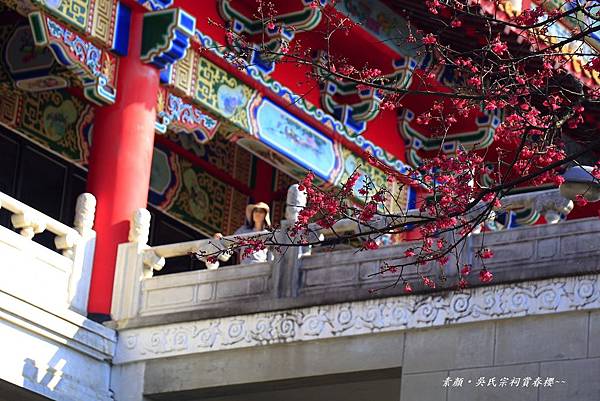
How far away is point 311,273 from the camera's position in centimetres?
1177

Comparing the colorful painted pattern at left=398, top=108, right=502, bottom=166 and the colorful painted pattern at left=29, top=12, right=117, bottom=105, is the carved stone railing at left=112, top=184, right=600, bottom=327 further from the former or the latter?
the colorful painted pattern at left=398, top=108, right=502, bottom=166

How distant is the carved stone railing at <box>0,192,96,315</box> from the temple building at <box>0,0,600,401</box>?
0.05ft

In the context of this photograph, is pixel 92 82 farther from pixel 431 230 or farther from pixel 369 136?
pixel 431 230

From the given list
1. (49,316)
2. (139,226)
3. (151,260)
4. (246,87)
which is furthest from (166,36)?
(49,316)

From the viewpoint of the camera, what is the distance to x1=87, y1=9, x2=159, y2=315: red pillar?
12547mm

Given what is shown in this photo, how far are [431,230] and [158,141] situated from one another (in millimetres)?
7355

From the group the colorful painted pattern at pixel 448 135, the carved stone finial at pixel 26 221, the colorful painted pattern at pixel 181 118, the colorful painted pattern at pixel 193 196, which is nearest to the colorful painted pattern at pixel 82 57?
the colorful painted pattern at pixel 181 118

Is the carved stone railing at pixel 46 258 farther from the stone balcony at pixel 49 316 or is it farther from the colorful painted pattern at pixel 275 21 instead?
the colorful painted pattern at pixel 275 21

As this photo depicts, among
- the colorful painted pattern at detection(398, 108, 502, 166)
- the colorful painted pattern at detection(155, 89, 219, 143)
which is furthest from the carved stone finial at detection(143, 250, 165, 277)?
the colorful painted pattern at detection(398, 108, 502, 166)

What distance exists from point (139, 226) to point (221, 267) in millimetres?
728

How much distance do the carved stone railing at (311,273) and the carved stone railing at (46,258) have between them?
335 mm

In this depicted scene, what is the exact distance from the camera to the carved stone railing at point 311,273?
10.8 metres

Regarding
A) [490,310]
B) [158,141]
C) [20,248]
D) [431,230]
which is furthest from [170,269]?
[431,230]

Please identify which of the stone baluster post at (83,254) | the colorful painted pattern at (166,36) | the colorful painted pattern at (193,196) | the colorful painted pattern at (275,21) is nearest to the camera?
the stone baluster post at (83,254)
